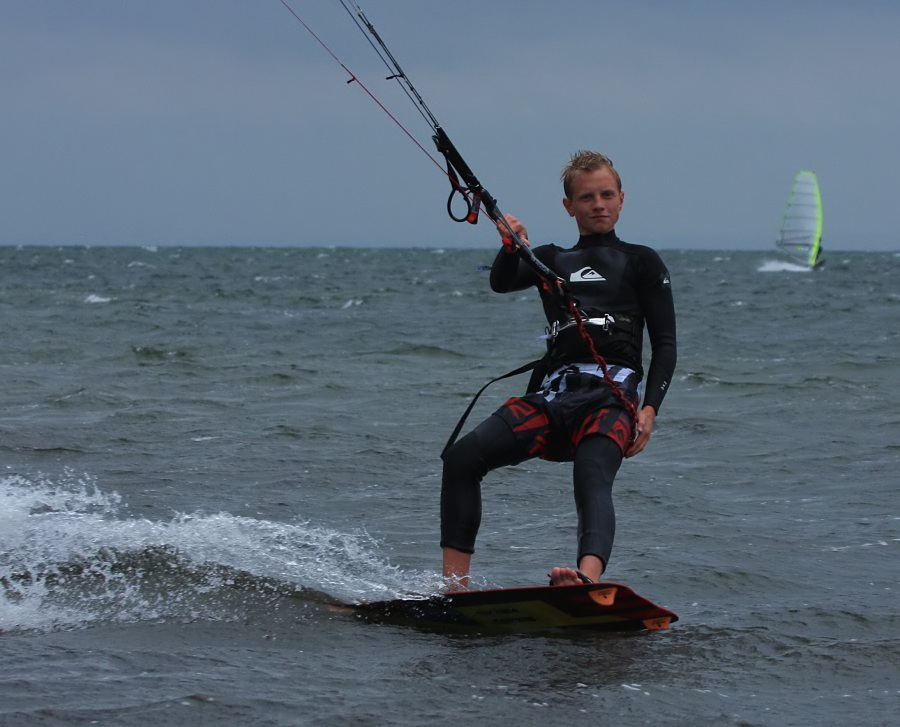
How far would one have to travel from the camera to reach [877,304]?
34.1 meters

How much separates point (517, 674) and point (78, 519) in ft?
11.1

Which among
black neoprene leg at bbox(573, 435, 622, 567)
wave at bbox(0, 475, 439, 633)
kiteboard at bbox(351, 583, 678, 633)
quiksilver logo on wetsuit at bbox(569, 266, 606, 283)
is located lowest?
wave at bbox(0, 475, 439, 633)

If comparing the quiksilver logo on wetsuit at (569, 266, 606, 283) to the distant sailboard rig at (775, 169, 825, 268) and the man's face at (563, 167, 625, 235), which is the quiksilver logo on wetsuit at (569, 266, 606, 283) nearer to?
the man's face at (563, 167, 625, 235)

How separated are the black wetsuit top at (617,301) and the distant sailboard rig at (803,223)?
69.6 meters

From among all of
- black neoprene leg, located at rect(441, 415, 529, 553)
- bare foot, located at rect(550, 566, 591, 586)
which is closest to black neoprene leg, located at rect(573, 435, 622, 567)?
bare foot, located at rect(550, 566, 591, 586)

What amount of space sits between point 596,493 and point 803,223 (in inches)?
2886

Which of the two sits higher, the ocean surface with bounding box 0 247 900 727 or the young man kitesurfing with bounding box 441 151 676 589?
the young man kitesurfing with bounding box 441 151 676 589

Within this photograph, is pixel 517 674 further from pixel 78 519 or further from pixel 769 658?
pixel 78 519

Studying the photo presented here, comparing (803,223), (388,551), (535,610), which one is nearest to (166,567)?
(388,551)

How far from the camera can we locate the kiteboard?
4.68 metres

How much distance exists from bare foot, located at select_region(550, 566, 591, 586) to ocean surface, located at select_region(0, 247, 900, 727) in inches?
11.1

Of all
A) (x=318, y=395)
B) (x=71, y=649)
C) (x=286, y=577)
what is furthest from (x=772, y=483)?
(x=318, y=395)

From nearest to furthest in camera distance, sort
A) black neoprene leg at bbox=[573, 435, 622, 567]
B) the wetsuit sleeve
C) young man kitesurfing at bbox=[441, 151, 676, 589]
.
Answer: black neoprene leg at bbox=[573, 435, 622, 567], young man kitesurfing at bbox=[441, 151, 676, 589], the wetsuit sleeve

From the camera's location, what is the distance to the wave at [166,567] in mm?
5469
